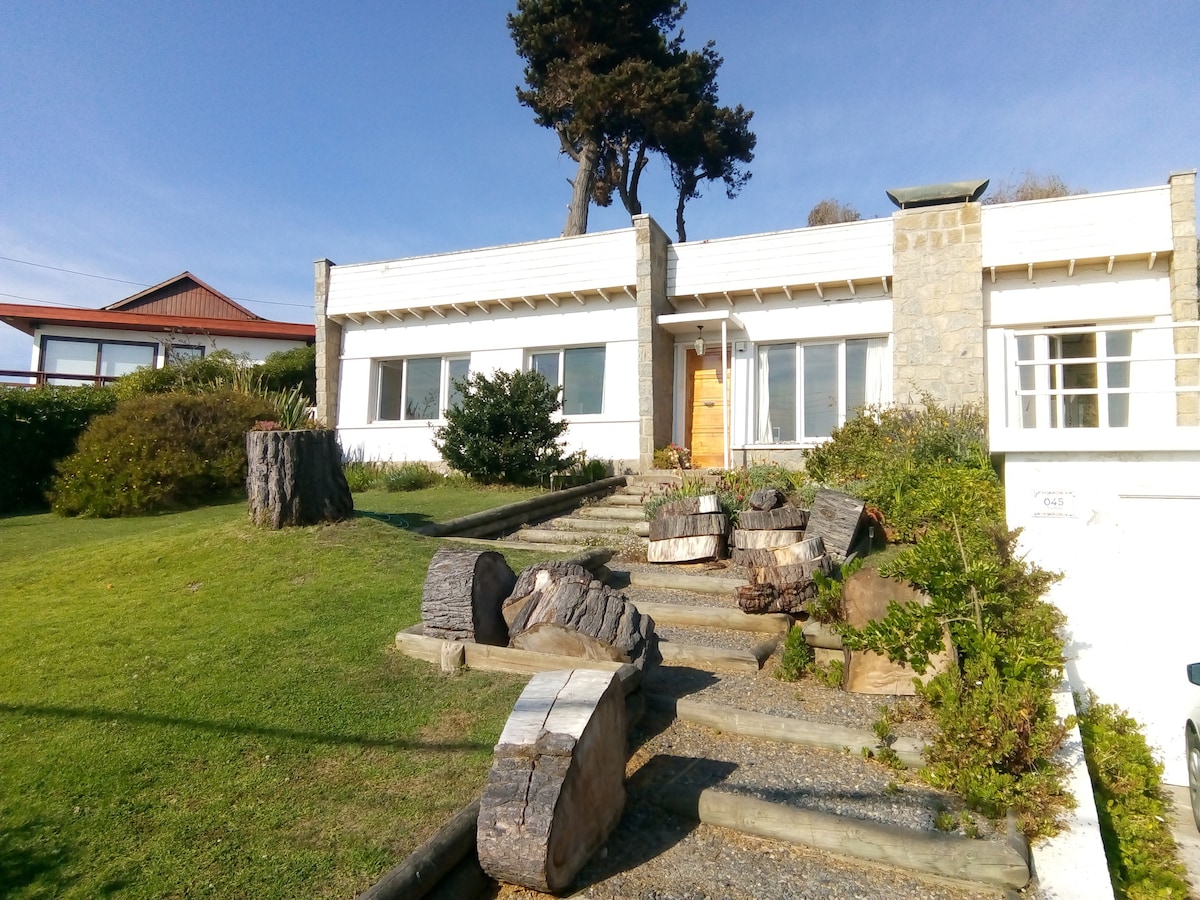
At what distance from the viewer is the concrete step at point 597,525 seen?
9633mm

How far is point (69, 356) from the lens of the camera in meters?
24.5

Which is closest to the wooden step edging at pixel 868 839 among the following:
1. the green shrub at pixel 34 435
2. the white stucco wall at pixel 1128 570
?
the white stucco wall at pixel 1128 570

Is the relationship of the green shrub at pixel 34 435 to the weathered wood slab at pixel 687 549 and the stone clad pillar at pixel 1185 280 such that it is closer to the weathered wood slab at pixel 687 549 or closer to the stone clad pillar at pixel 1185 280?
the weathered wood slab at pixel 687 549

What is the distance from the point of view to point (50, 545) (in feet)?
29.2

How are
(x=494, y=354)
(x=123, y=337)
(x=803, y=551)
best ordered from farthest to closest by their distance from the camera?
(x=123, y=337) → (x=494, y=354) → (x=803, y=551)

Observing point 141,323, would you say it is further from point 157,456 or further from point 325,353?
point 157,456

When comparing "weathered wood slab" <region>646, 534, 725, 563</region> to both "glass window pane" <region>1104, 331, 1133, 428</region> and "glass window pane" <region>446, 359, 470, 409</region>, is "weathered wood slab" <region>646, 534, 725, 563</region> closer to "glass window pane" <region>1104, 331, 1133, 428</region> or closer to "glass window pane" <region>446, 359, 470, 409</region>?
"glass window pane" <region>1104, 331, 1133, 428</region>

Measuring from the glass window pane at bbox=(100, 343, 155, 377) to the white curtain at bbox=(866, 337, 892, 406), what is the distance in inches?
896

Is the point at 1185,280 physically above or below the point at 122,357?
below

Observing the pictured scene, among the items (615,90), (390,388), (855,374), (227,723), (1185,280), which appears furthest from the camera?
(615,90)

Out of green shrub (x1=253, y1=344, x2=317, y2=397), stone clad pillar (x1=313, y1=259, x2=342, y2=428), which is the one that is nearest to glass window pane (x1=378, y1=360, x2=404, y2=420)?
stone clad pillar (x1=313, y1=259, x2=342, y2=428)

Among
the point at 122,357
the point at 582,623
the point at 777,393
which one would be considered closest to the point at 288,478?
the point at 582,623

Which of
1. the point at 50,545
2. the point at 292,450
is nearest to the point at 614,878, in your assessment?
the point at 292,450

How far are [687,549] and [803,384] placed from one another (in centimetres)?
667
